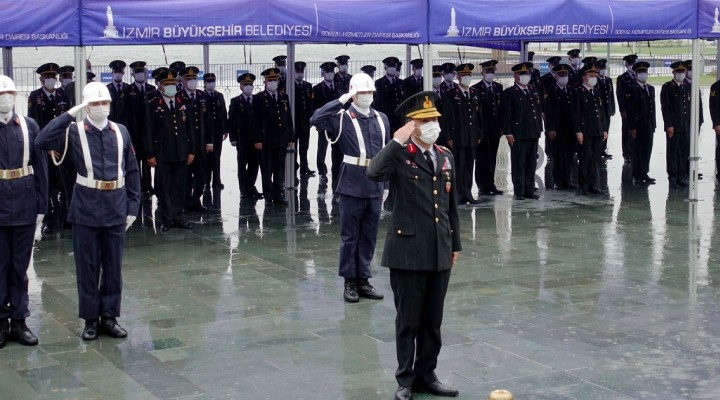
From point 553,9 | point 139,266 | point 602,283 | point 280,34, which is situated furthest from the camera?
point 553,9

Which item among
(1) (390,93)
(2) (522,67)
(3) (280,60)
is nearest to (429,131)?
(2) (522,67)

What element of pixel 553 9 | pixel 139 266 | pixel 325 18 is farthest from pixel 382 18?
pixel 139 266

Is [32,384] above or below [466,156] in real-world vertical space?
below

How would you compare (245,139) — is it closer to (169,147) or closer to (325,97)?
(325,97)

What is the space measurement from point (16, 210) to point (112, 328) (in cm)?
106

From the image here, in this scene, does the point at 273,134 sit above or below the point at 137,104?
below

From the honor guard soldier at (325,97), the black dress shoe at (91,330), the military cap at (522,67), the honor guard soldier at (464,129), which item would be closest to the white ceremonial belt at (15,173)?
the black dress shoe at (91,330)

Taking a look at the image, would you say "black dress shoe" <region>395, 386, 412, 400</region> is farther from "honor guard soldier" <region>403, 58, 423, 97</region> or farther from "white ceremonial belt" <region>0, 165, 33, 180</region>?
"honor guard soldier" <region>403, 58, 423, 97</region>

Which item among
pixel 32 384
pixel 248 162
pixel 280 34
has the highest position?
pixel 280 34

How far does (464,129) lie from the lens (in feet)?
49.0

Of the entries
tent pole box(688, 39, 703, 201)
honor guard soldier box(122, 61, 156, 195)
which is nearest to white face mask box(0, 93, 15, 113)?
honor guard soldier box(122, 61, 156, 195)

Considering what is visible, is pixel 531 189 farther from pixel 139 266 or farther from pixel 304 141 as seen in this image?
pixel 139 266

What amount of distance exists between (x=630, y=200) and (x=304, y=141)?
18.4 feet

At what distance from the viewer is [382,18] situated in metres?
12.4
